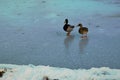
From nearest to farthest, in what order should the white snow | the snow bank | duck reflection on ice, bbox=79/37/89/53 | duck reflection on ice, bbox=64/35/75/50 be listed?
the snow bank < the white snow < duck reflection on ice, bbox=79/37/89/53 < duck reflection on ice, bbox=64/35/75/50

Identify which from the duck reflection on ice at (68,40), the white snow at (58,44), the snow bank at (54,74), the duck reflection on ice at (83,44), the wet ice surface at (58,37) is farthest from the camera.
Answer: the duck reflection on ice at (68,40)

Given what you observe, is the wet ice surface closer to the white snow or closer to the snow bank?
the white snow

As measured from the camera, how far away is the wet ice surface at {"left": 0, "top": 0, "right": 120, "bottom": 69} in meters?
4.32

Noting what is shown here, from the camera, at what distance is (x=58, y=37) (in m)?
5.45

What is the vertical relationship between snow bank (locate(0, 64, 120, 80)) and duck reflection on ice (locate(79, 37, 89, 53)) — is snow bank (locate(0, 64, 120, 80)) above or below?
above

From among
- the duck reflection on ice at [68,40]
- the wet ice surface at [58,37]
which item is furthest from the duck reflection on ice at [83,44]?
the duck reflection on ice at [68,40]

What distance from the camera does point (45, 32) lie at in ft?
19.0

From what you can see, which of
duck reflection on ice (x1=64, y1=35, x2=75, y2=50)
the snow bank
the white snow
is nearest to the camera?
the snow bank

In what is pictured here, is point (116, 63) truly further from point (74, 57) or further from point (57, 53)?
point (57, 53)

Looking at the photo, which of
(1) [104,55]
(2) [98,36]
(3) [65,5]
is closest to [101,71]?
(1) [104,55]

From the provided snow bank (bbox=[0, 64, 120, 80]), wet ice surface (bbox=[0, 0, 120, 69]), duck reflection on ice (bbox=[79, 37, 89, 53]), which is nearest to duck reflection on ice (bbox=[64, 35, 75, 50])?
wet ice surface (bbox=[0, 0, 120, 69])

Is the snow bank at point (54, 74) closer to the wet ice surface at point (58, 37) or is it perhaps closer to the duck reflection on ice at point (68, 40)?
the wet ice surface at point (58, 37)

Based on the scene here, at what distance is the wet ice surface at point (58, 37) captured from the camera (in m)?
4.32

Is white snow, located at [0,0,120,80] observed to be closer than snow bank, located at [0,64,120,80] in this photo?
No
